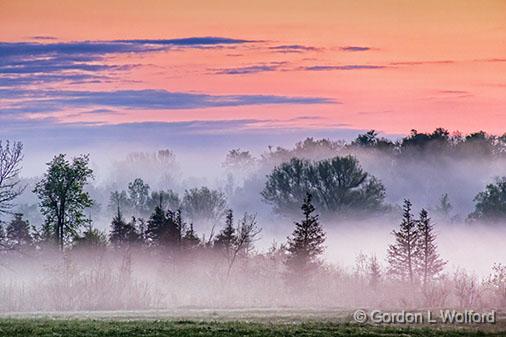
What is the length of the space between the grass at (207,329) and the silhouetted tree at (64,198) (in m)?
39.9

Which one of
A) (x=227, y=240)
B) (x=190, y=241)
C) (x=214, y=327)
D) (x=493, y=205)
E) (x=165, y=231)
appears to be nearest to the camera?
(x=214, y=327)

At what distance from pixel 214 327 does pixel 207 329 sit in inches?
28.8

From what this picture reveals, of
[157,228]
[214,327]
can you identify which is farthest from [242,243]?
[214,327]

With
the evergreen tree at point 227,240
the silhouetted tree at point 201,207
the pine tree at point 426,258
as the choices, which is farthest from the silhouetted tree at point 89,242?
the silhouetted tree at point 201,207

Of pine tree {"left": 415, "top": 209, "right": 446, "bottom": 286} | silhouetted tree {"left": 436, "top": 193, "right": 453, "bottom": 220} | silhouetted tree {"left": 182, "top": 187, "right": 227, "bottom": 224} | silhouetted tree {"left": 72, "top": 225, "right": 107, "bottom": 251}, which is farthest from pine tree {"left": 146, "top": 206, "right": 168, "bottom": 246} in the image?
silhouetted tree {"left": 182, "top": 187, "right": 227, "bottom": 224}

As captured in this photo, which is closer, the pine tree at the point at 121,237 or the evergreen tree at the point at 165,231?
the evergreen tree at the point at 165,231

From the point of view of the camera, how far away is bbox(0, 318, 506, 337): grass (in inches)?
1470

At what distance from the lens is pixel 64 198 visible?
266 feet

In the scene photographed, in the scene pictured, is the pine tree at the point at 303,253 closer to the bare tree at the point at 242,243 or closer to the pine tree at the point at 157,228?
the bare tree at the point at 242,243

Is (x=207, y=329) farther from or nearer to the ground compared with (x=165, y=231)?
nearer to the ground

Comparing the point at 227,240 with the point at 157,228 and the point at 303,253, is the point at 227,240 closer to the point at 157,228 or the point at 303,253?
the point at 157,228

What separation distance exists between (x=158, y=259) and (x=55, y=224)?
9176mm

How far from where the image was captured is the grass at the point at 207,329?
37344 millimetres

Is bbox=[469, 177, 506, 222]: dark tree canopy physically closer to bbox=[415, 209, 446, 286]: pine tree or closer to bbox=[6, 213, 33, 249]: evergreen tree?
bbox=[415, 209, 446, 286]: pine tree
